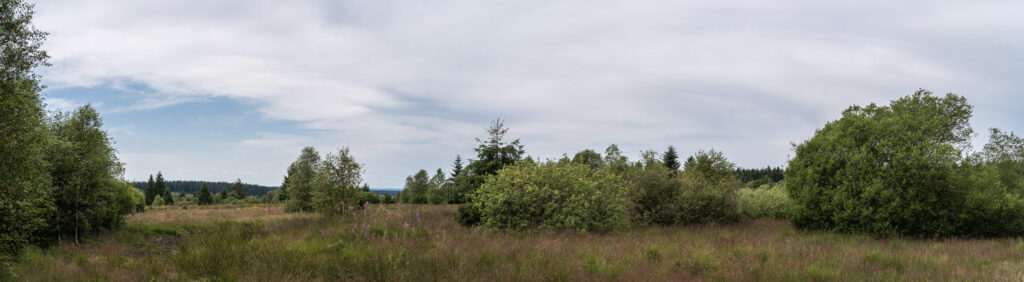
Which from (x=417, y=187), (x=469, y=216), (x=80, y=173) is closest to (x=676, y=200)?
(x=469, y=216)

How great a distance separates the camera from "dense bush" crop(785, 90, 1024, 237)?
1493 centimetres

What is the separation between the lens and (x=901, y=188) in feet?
49.5

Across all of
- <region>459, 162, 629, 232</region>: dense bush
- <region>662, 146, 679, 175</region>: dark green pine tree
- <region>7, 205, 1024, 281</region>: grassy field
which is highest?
<region>662, 146, 679, 175</region>: dark green pine tree

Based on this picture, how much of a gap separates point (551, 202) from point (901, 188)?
1190 centimetres

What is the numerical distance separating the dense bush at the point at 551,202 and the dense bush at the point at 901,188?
781cm

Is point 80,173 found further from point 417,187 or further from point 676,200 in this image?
point 417,187

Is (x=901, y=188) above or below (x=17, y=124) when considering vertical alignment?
below

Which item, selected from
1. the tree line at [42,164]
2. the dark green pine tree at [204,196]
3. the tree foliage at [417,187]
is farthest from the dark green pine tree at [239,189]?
the tree line at [42,164]

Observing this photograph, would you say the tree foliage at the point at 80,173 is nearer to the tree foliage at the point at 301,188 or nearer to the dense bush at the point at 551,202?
the dense bush at the point at 551,202

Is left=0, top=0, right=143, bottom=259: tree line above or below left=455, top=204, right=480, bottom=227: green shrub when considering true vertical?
above

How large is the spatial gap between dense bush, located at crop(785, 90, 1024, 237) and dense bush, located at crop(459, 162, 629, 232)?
7.81 m

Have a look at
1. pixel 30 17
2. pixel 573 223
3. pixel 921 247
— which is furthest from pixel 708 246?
pixel 30 17

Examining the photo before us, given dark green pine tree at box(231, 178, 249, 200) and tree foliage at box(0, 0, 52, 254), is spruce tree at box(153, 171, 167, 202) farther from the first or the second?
tree foliage at box(0, 0, 52, 254)

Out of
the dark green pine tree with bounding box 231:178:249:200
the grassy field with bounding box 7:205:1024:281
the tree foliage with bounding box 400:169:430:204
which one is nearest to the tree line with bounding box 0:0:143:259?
the grassy field with bounding box 7:205:1024:281
